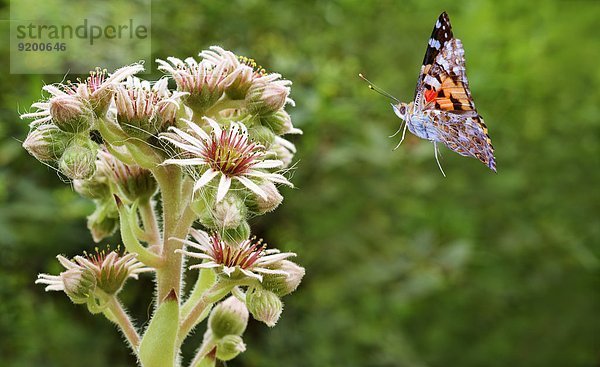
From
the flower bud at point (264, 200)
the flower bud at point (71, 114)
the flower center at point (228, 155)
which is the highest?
the flower bud at point (71, 114)

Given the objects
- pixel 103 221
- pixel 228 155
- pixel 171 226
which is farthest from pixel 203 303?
pixel 103 221

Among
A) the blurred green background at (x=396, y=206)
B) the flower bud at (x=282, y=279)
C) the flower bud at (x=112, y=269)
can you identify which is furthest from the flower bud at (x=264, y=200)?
the blurred green background at (x=396, y=206)

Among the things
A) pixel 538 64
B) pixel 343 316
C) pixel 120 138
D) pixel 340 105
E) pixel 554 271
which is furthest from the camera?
pixel 538 64

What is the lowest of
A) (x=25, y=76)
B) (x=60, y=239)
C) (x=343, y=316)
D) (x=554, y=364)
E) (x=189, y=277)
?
(x=554, y=364)

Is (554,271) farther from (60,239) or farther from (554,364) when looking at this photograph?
(60,239)

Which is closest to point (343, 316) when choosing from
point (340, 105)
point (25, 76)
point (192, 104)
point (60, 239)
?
point (340, 105)

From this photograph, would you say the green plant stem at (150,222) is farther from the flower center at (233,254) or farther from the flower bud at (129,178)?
the flower center at (233,254)

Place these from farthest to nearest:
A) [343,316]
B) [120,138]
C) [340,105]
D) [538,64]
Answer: [538,64]
[343,316]
[340,105]
[120,138]
